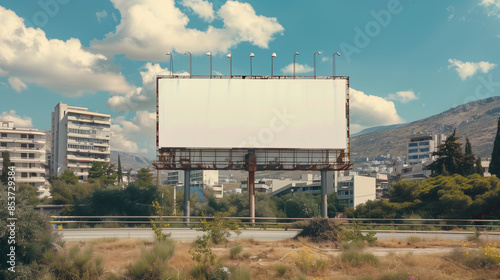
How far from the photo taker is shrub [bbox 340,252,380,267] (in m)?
17.0

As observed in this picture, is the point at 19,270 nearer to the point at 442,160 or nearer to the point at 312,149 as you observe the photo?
the point at 312,149

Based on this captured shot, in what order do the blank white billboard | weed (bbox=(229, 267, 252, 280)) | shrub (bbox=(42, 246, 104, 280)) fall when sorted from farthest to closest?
1. the blank white billboard
2. shrub (bbox=(42, 246, 104, 280))
3. weed (bbox=(229, 267, 252, 280))

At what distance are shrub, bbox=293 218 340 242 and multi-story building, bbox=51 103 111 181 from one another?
12839 centimetres

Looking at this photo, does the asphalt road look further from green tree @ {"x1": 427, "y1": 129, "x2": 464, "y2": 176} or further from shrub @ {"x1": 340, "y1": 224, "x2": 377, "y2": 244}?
green tree @ {"x1": 427, "y1": 129, "x2": 464, "y2": 176}

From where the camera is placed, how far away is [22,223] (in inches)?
666

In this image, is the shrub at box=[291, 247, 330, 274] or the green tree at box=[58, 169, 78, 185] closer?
the shrub at box=[291, 247, 330, 274]

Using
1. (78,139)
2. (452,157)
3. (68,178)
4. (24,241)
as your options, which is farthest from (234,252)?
(78,139)

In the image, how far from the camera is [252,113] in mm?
41750

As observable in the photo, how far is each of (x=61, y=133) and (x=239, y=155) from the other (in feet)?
389

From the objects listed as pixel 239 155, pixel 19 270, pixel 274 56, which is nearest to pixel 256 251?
pixel 19 270

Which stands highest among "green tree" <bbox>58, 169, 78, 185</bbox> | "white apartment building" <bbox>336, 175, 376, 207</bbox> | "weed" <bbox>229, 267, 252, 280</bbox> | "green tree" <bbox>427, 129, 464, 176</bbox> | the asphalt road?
"green tree" <bbox>427, 129, 464, 176</bbox>

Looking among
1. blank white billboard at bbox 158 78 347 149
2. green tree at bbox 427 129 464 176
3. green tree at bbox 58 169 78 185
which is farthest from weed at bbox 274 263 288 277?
green tree at bbox 58 169 78 185

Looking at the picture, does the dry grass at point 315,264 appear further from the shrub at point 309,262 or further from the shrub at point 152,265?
the shrub at point 152,265

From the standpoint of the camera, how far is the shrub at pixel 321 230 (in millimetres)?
22547
